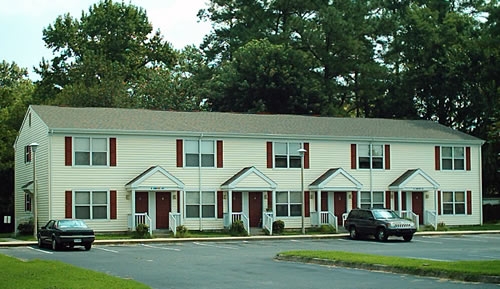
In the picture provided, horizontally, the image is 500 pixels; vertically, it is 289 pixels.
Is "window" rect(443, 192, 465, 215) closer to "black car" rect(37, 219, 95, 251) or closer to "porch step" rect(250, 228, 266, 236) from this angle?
"porch step" rect(250, 228, 266, 236)

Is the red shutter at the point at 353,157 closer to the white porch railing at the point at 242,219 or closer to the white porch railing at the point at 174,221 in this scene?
the white porch railing at the point at 242,219

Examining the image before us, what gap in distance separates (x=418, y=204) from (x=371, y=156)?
4573 mm

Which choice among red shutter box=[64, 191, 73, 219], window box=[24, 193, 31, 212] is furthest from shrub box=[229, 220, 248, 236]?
window box=[24, 193, 31, 212]

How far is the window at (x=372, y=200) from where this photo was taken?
5338 cm

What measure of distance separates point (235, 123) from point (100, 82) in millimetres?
24891

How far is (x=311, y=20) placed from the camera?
78.9 metres

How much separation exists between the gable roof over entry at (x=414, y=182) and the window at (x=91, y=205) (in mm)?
18882

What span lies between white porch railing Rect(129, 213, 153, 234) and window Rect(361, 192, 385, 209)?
14.7 meters

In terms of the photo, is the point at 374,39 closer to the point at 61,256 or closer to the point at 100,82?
the point at 100,82

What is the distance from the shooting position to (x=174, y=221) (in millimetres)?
46625

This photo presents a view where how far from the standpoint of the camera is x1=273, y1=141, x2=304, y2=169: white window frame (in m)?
51.3

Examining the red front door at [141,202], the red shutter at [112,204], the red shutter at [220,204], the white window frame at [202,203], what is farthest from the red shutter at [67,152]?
the red shutter at [220,204]

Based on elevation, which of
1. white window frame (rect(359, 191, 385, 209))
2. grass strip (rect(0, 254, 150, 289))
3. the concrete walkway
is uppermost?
white window frame (rect(359, 191, 385, 209))

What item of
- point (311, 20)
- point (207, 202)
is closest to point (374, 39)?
point (311, 20)
